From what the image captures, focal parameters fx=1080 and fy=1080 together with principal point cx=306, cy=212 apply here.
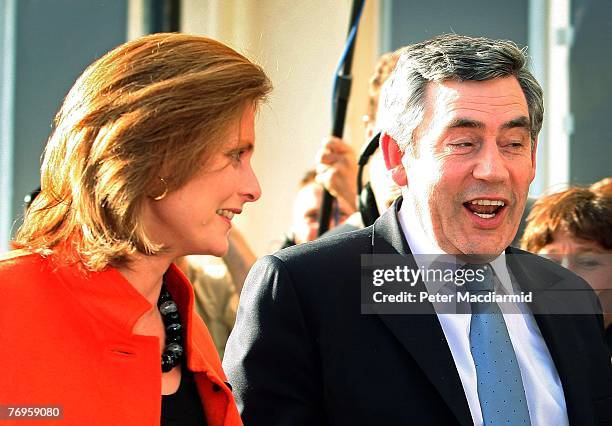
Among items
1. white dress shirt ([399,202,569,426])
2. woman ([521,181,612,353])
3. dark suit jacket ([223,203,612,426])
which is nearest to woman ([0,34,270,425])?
dark suit jacket ([223,203,612,426])

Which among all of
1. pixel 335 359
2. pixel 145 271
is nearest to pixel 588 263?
pixel 335 359

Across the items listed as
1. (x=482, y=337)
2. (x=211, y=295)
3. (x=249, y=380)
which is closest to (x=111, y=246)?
(x=249, y=380)

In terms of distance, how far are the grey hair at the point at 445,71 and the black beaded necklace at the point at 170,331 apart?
0.71 metres

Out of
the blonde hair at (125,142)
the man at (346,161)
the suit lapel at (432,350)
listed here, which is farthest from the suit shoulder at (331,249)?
the man at (346,161)

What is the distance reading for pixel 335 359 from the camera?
7.59 ft

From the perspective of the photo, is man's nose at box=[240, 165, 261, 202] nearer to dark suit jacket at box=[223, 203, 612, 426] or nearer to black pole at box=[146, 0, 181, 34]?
dark suit jacket at box=[223, 203, 612, 426]

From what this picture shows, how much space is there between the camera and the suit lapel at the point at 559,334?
93.8 inches

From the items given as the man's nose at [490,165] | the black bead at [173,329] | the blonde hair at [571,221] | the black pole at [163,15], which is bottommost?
the black bead at [173,329]

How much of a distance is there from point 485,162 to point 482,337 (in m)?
0.39

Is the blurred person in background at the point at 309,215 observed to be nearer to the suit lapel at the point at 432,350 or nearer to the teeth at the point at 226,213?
the suit lapel at the point at 432,350

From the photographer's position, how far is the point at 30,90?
4.63 metres

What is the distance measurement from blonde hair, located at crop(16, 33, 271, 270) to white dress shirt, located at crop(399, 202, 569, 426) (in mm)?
620

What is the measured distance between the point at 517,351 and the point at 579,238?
3.29 ft

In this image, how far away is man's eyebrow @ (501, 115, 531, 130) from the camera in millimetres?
2439
